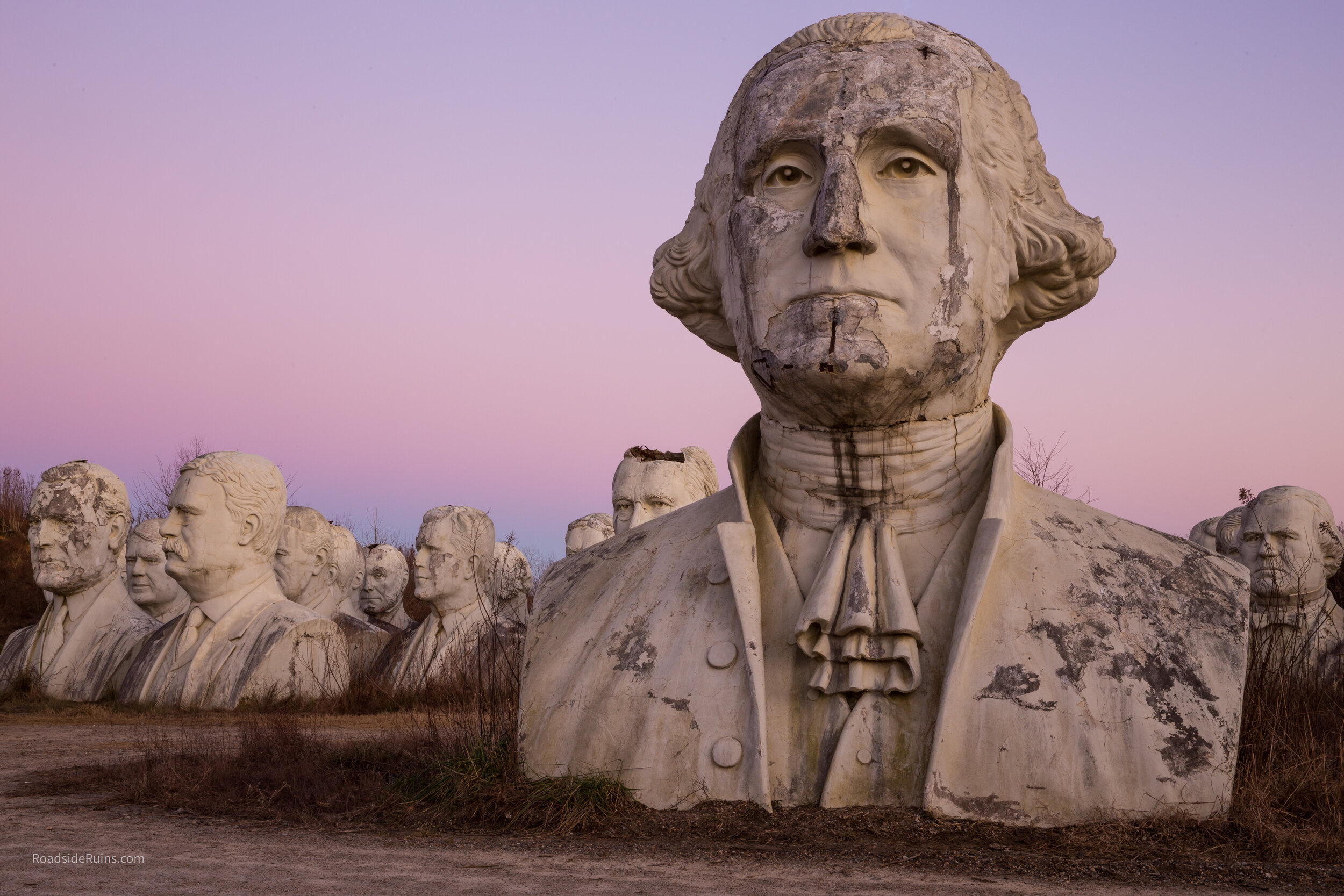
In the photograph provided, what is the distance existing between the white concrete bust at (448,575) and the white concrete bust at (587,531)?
230cm

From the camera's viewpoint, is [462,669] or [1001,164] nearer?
[1001,164]

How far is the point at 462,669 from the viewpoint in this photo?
7.69 meters

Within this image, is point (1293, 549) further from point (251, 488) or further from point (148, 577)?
point (148, 577)

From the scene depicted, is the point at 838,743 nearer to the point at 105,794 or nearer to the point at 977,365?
the point at 977,365

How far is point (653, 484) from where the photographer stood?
11898mm

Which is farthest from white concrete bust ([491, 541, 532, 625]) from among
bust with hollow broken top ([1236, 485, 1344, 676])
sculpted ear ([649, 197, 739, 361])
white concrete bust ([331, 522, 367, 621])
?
sculpted ear ([649, 197, 739, 361])

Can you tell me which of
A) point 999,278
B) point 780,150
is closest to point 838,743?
point 999,278

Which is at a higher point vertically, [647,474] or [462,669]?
[647,474]

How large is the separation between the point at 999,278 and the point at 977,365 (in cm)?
32

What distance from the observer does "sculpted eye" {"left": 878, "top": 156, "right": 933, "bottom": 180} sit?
4363 mm

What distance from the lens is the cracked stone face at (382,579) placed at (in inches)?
728

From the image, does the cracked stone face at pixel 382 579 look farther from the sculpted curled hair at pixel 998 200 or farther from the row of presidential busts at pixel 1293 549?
the sculpted curled hair at pixel 998 200

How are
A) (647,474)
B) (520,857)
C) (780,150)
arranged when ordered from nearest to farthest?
(520,857)
(780,150)
(647,474)

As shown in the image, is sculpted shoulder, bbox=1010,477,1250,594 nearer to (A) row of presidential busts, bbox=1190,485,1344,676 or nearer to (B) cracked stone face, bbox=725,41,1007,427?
(B) cracked stone face, bbox=725,41,1007,427
